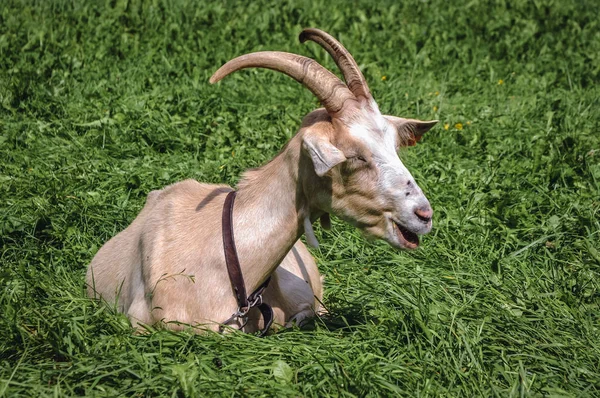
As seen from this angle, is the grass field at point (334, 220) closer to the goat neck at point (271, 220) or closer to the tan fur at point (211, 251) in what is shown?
the tan fur at point (211, 251)

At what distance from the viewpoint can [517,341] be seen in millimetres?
4020

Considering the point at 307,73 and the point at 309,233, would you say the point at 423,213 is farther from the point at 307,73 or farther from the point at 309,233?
the point at 307,73

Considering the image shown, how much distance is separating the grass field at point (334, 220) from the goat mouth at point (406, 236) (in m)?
0.41

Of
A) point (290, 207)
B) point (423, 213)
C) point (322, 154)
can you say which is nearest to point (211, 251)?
point (290, 207)

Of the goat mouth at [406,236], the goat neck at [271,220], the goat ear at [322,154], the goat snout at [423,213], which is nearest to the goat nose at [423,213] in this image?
the goat snout at [423,213]

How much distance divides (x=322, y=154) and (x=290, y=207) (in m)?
0.44

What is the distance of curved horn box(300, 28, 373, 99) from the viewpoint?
12.9 feet

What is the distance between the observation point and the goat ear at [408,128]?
4.14 m

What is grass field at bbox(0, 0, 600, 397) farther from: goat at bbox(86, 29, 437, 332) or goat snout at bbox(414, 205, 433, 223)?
goat snout at bbox(414, 205, 433, 223)

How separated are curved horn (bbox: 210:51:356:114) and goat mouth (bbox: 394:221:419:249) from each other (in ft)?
1.97

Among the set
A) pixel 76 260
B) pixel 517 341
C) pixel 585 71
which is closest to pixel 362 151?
pixel 517 341

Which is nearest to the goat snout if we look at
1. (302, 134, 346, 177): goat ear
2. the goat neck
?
(302, 134, 346, 177): goat ear

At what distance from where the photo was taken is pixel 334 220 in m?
5.62

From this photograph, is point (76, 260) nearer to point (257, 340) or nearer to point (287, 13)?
point (257, 340)
